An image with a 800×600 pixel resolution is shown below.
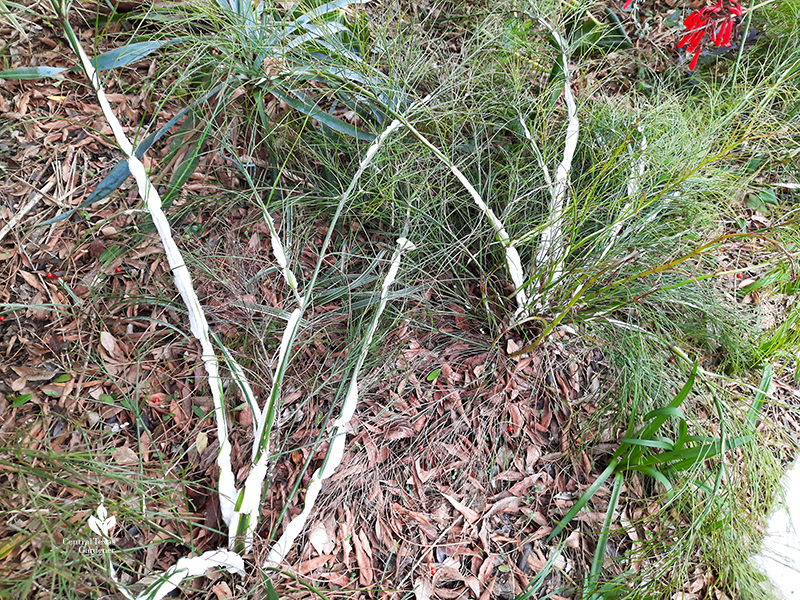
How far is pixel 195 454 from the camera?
3.47 feet

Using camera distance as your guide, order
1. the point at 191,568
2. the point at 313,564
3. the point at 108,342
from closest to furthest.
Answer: the point at 191,568
the point at 313,564
the point at 108,342

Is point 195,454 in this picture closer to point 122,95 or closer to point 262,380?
point 262,380

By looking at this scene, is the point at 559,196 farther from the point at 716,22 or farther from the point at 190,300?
the point at 190,300

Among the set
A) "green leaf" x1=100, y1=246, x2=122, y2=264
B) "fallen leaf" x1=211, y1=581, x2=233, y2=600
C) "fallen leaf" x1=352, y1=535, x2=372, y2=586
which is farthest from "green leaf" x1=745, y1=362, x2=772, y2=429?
"green leaf" x1=100, y1=246, x2=122, y2=264

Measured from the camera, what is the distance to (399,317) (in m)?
1.13

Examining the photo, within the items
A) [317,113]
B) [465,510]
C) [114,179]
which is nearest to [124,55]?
[114,179]

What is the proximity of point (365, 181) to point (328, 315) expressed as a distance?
1.15 ft

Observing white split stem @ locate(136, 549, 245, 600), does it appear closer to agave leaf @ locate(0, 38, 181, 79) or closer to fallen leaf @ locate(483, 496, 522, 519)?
fallen leaf @ locate(483, 496, 522, 519)

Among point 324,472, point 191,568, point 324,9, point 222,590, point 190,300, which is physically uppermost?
point 324,9

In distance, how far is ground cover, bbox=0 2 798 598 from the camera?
3.38 feet

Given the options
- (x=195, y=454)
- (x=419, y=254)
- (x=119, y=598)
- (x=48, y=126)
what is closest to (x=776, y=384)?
(x=419, y=254)

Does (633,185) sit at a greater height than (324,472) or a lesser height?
greater

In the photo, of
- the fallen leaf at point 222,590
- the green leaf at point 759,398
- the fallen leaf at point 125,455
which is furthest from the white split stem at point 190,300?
the green leaf at point 759,398

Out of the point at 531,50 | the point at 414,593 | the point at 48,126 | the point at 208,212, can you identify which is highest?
the point at 531,50
